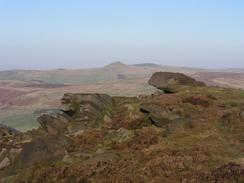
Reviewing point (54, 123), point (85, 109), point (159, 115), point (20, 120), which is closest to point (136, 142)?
point (159, 115)

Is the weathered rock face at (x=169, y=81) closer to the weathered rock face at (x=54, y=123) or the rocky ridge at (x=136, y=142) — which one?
the rocky ridge at (x=136, y=142)

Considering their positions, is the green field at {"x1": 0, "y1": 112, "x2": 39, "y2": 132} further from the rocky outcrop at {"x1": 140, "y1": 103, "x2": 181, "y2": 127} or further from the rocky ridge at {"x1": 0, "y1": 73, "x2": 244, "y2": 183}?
the rocky outcrop at {"x1": 140, "y1": 103, "x2": 181, "y2": 127}

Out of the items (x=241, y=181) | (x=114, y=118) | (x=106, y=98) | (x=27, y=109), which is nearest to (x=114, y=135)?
(x=114, y=118)

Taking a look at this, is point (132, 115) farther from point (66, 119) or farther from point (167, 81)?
point (167, 81)

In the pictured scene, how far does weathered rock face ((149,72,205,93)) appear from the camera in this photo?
37812mm

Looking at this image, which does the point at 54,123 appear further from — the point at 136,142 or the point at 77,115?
the point at 136,142

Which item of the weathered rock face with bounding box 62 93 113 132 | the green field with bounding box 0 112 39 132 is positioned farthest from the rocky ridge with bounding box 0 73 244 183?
the green field with bounding box 0 112 39 132

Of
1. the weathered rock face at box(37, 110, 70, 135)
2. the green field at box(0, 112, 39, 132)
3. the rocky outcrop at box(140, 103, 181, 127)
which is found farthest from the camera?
the green field at box(0, 112, 39, 132)

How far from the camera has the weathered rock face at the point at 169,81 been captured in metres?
37.8

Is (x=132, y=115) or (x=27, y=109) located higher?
(x=132, y=115)

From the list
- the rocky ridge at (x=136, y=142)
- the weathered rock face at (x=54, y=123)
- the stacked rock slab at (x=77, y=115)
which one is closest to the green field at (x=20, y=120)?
the stacked rock slab at (x=77, y=115)

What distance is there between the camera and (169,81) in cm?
3878

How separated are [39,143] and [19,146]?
2.39m

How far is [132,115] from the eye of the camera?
30109 millimetres
